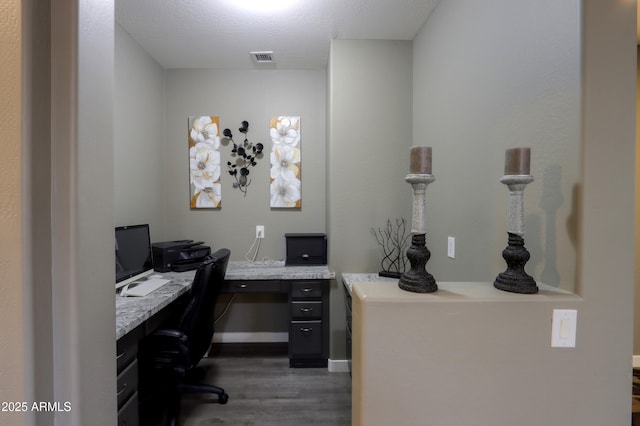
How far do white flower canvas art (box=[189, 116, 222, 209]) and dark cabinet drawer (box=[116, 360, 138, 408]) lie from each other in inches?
68.3

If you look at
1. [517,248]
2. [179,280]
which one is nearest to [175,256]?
[179,280]

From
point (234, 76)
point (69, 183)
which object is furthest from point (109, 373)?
point (234, 76)

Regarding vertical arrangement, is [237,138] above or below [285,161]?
above

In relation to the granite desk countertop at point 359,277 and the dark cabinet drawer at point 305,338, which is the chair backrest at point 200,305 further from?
the granite desk countertop at point 359,277

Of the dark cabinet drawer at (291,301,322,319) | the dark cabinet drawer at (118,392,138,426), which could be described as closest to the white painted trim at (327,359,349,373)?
the dark cabinet drawer at (291,301,322,319)

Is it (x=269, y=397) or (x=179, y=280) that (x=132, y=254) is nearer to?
(x=179, y=280)

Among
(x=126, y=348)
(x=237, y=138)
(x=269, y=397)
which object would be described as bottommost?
(x=269, y=397)

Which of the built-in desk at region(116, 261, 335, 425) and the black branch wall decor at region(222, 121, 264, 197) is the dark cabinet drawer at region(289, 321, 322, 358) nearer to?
the built-in desk at region(116, 261, 335, 425)

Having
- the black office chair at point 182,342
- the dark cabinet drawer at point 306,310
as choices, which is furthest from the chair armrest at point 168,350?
the dark cabinet drawer at point 306,310

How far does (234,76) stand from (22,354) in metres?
2.72

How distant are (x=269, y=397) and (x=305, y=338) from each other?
0.50 metres

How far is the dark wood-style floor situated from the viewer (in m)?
1.87

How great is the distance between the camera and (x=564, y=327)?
0.87 meters

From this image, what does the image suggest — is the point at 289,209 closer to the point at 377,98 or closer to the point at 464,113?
the point at 377,98
